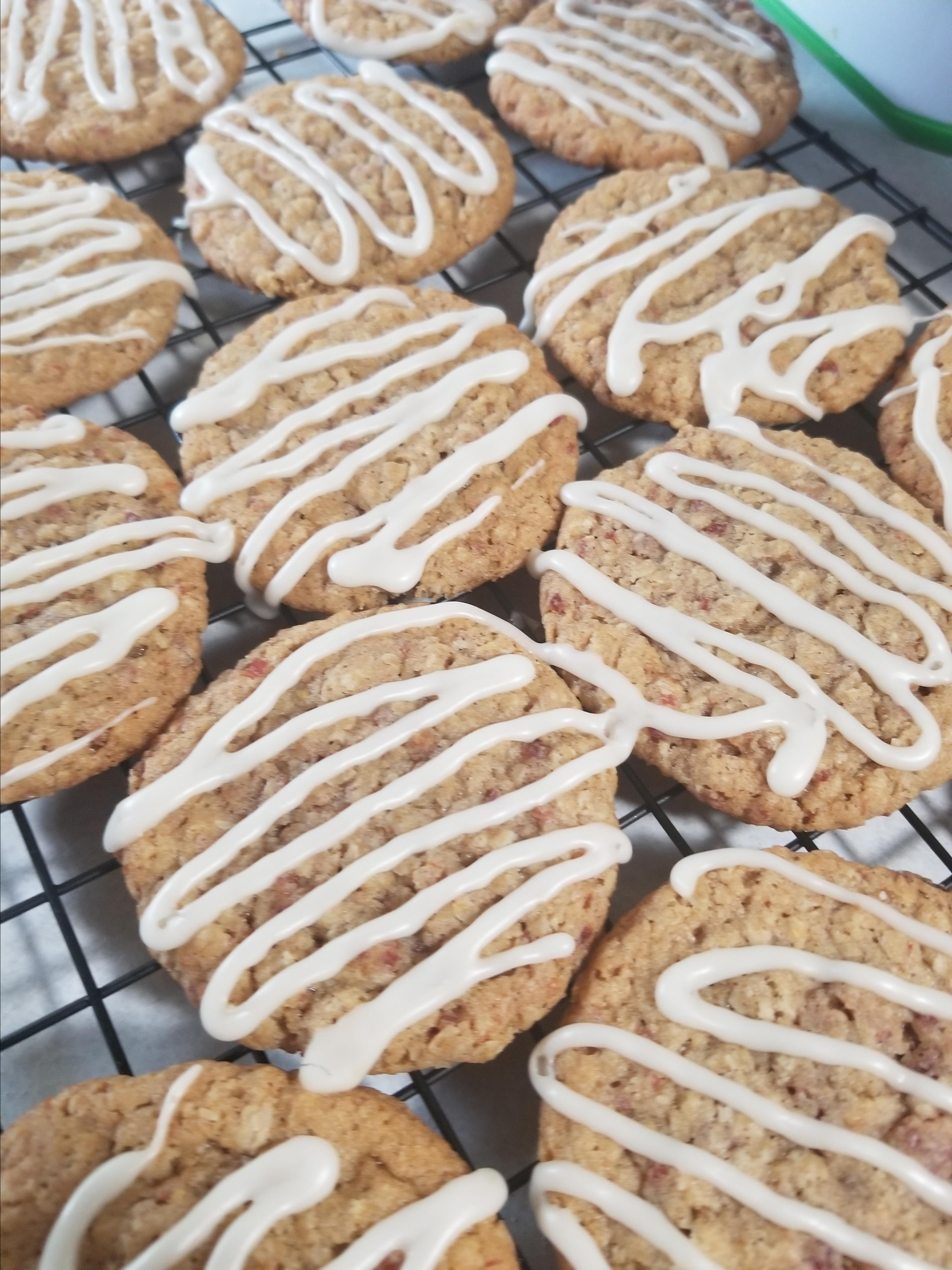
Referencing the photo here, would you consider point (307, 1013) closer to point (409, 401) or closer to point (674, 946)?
point (674, 946)

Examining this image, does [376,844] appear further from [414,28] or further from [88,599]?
[414,28]

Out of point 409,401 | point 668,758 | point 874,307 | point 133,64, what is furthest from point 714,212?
point 133,64

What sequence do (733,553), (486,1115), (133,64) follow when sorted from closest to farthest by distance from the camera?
(486,1115) < (733,553) < (133,64)

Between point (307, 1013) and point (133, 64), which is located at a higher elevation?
point (133, 64)

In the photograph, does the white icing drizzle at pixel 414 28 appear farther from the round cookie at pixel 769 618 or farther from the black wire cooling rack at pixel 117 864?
the round cookie at pixel 769 618

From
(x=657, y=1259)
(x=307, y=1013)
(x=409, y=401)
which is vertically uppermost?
(x=409, y=401)

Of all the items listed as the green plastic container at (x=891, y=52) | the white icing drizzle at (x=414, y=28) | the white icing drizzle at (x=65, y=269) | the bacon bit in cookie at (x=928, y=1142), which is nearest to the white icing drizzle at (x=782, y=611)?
the bacon bit in cookie at (x=928, y=1142)

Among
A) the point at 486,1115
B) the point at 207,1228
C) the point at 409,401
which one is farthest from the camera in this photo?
the point at 409,401
